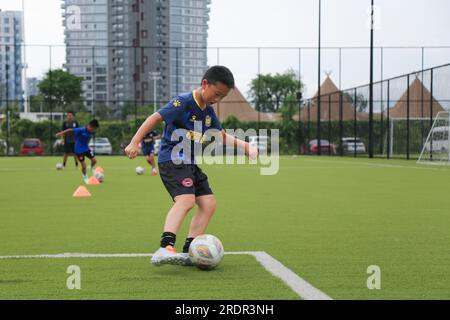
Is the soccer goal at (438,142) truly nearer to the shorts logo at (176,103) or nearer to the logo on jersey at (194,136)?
the logo on jersey at (194,136)

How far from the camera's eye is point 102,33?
6231 centimetres

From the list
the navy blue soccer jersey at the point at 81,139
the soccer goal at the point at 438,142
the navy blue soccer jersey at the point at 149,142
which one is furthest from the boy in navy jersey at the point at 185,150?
the soccer goal at the point at 438,142

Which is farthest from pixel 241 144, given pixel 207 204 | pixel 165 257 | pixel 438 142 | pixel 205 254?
pixel 438 142

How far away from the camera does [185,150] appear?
611cm

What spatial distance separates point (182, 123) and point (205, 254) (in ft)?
3.75

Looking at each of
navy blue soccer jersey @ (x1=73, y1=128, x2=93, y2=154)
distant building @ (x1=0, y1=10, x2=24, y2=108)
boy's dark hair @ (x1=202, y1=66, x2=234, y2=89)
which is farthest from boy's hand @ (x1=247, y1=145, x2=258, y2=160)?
distant building @ (x1=0, y1=10, x2=24, y2=108)

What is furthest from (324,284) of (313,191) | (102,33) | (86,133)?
(102,33)

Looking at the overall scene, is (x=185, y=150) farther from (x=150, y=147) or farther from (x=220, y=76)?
(x=150, y=147)

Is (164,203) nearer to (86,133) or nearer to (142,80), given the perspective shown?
(86,133)

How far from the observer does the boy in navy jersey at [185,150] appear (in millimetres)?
5855

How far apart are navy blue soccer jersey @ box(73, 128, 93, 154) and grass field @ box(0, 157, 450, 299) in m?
4.12

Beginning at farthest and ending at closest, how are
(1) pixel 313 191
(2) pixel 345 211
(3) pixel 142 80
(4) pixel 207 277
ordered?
1. (3) pixel 142 80
2. (1) pixel 313 191
3. (2) pixel 345 211
4. (4) pixel 207 277

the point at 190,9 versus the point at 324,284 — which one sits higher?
the point at 190,9

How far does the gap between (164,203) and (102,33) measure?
2058 inches
